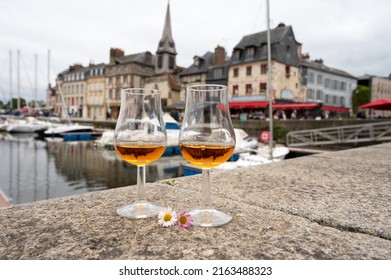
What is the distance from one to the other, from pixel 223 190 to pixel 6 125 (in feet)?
141

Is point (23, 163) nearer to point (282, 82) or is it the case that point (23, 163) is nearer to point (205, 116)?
point (205, 116)

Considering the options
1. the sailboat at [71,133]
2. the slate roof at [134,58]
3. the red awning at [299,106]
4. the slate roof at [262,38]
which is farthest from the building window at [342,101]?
the sailboat at [71,133]

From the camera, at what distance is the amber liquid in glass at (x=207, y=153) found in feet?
3.74

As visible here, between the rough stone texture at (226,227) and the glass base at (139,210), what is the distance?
28 millimetres

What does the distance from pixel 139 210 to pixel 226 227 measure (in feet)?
1.21

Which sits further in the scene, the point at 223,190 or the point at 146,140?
the point at 223,190

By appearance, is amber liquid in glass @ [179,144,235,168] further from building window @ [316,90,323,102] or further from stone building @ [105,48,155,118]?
stone building @ [105,48,155,118]

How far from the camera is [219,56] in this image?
3697cm

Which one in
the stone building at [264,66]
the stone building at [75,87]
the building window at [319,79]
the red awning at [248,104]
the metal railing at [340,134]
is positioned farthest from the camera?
the stone building at [75,87]

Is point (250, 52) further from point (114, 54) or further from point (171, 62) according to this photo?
point (114, 54)

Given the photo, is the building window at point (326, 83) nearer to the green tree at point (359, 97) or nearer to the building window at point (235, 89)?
the green tree at point (359, 97)

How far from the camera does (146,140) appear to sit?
1239 millimetres
